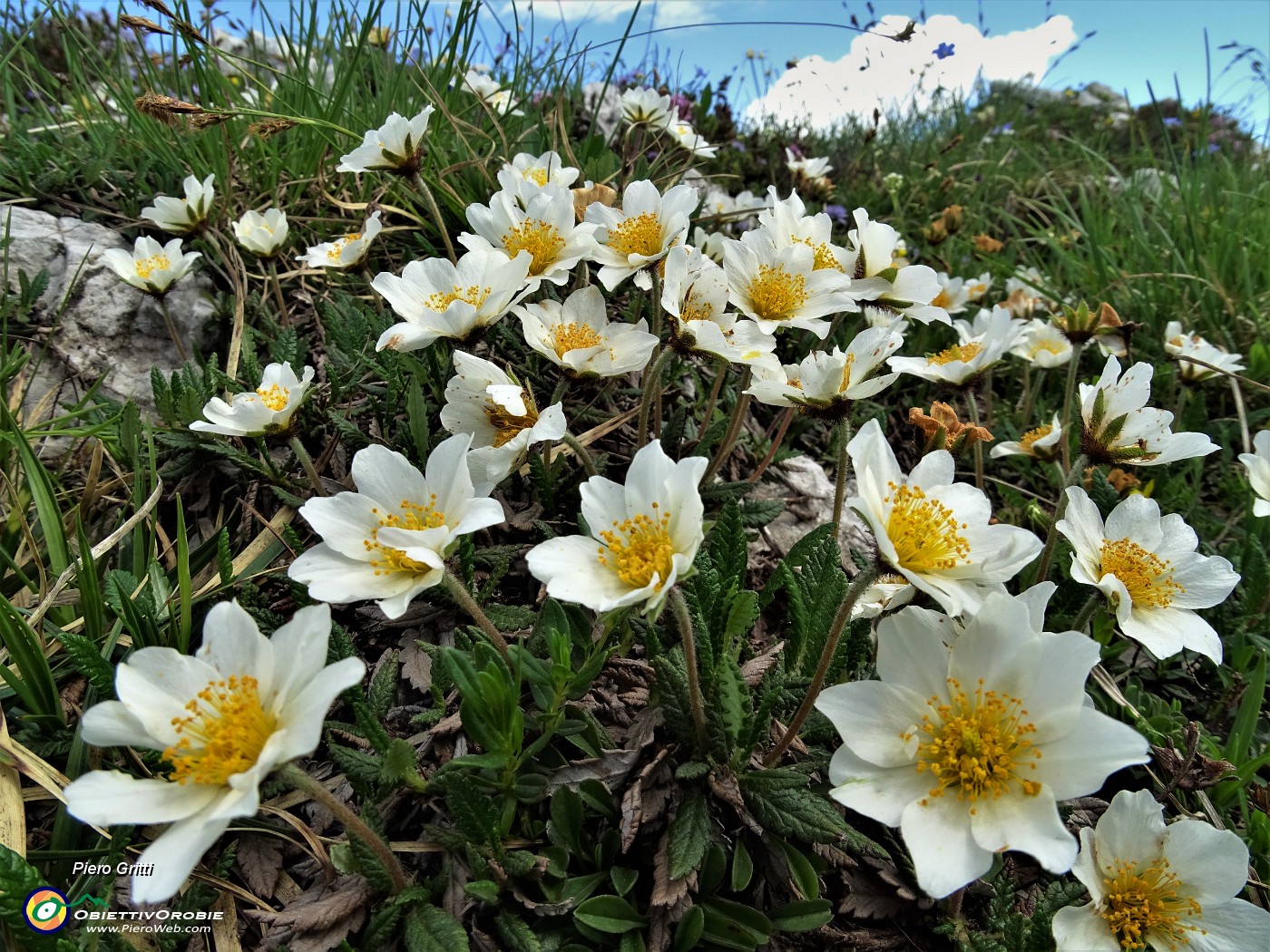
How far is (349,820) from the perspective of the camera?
1.42m

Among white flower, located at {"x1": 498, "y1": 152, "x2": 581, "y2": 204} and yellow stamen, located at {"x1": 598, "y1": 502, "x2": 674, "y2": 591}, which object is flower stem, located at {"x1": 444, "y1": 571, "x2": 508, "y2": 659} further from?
white flower, located at {"x1": 498, "y1": 152, "x2": 581, "y2": 204}

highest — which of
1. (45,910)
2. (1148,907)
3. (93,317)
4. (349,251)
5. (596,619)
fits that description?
(349,251)

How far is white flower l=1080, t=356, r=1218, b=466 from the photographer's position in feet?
6.96

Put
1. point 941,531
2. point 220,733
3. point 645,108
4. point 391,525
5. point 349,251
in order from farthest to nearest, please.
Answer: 1. point 645,108
2. point 349,251
3. point 391,525
4. point 941,531
5. point 220,733

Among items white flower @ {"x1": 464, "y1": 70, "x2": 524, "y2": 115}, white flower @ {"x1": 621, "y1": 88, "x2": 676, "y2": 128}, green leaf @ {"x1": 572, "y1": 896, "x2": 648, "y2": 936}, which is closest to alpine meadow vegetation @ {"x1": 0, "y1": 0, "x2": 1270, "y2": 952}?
green leaf @ {"x1": 572, "y1": 896, "x2": 648, "y2": 936}

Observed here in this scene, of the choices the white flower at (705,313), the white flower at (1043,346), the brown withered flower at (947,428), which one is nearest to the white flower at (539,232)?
the white flower at (705,313)

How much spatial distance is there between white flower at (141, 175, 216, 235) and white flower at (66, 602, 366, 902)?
7.61ft

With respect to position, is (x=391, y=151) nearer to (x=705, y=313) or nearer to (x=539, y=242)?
(x=539, y=242)

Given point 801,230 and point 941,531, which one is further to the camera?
point 801,230

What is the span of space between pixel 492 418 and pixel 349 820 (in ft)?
3.48

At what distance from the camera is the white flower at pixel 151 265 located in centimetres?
290

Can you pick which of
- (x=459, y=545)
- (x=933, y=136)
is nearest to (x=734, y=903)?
(x=459, y=545)

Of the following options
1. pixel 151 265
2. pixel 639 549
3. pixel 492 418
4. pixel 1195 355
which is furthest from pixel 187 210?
pixel 1195 355

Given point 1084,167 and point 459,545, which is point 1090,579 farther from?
point 1084,167
